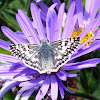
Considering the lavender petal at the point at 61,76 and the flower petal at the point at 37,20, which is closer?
the lavender petal at the point at 61,76

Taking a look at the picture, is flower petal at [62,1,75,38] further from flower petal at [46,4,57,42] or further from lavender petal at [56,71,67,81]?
lavender petal at [56,71,67,81]

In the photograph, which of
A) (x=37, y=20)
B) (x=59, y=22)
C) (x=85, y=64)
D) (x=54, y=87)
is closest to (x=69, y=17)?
(x=59, y=22)

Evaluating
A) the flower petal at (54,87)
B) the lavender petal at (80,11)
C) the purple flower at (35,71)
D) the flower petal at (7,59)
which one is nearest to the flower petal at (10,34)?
the purple flower at (35,71)

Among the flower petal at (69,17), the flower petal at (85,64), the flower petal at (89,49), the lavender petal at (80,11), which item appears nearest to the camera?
the flower petal at (85,64)

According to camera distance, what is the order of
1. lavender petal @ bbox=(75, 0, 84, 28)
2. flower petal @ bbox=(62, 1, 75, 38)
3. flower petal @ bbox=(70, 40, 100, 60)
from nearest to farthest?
flower petal @ bbox=(70, 40, 100, 60) → flower petal @ bbox=(62, 1, 75, 38) → lavender petal @ bbox=(75, 0, 84, 28)

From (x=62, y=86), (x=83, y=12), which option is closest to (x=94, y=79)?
(x=83, y=12)

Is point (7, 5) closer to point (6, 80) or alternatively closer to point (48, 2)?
point (48, 2)

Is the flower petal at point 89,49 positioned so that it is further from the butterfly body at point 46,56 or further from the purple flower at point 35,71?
the butterfly body at point 46,56

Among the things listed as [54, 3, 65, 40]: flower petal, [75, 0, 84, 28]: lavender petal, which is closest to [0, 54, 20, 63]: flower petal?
[54, 3, 65, 40]: flower petal

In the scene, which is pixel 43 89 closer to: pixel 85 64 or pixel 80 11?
pixel 85 64
